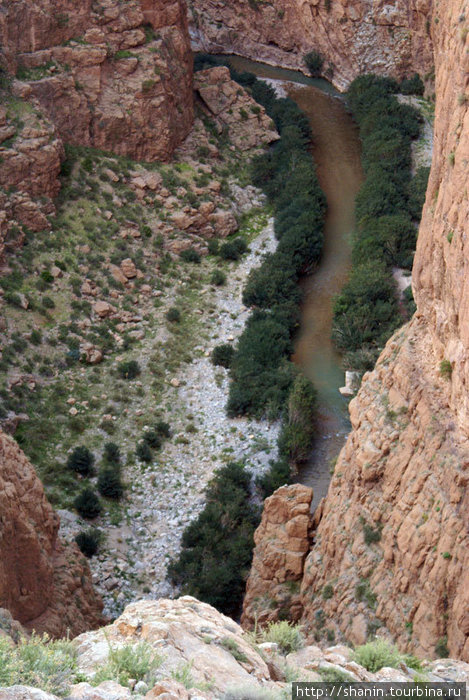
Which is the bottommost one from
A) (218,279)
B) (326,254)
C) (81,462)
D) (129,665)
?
(81,462)

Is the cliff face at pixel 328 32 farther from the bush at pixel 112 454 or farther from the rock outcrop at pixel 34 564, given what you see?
the rock outcrop at pixel 34 564

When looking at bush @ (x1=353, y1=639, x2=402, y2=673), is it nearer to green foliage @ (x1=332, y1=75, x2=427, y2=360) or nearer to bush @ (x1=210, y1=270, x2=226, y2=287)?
green foliage @ (x1=332, y1=75, x2=427, y2=360)

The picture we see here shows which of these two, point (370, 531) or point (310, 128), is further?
point (310, 128)

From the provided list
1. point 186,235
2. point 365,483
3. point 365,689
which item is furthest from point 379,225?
point 365,689

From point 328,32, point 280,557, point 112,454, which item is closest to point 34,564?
point 280,557

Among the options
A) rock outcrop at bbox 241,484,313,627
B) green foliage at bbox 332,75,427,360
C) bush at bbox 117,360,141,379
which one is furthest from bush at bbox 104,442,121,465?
green foliage at bbox 332,75,427,360

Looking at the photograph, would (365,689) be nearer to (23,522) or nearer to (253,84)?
(23,522)

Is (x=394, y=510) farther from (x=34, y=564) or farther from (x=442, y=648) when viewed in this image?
(x=34, y=564)
